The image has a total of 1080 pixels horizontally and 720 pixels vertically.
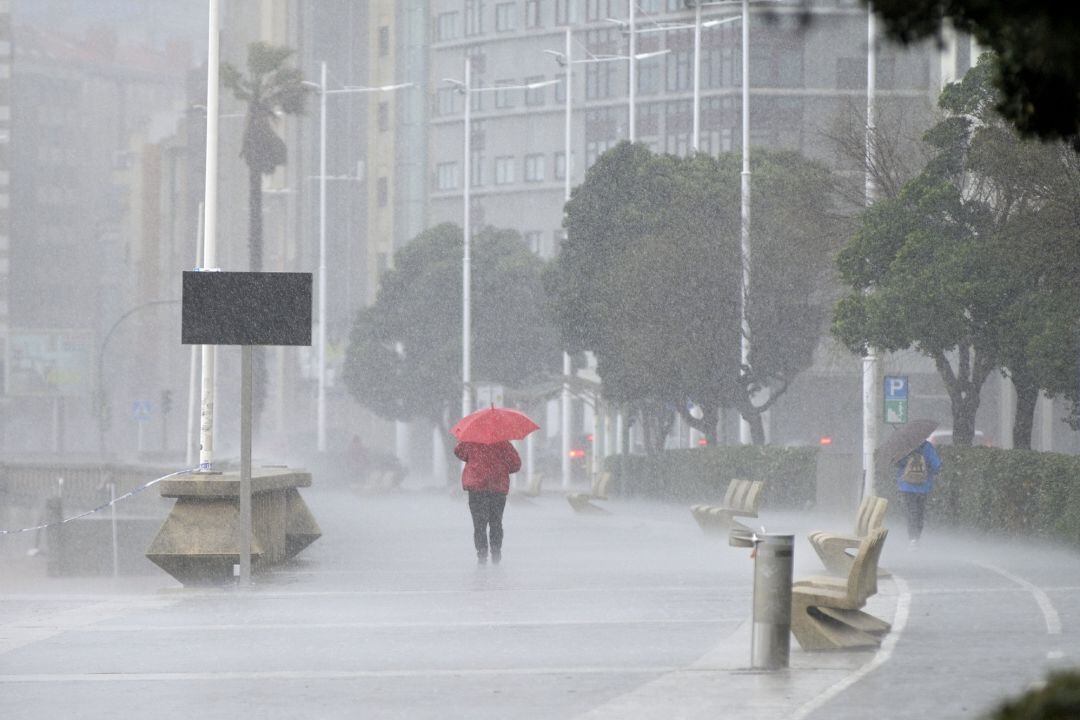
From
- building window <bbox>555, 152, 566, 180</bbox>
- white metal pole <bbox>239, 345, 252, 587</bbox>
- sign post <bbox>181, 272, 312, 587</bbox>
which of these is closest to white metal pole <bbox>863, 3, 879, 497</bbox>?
white metal pole <bbox>239, 345, 252, 587</bbox>

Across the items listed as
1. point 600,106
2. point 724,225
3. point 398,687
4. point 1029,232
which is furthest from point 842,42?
point 398,687

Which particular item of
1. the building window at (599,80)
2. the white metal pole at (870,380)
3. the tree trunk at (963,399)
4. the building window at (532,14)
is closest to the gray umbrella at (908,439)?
the tree trunk at (963,399)

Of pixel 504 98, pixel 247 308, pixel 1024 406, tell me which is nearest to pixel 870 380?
pixel 1024 406

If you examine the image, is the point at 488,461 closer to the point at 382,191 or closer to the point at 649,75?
the point at 649,75

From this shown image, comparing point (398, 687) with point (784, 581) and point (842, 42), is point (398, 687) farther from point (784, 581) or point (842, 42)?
point (842, 42)

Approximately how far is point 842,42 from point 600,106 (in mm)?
14800

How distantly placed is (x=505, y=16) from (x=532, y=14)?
1824 millimetres

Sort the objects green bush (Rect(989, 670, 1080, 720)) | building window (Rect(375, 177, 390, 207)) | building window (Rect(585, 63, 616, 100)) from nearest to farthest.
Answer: green bush (Rect(989, 670, 1080, 720))
building window (Rect(585, 63, 616, 100))
building window (Rect(375, 177, 390, 207))

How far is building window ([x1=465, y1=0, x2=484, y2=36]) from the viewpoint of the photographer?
389 feet

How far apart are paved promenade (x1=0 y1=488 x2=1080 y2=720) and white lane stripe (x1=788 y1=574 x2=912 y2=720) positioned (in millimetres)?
29

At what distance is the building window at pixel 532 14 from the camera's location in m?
117

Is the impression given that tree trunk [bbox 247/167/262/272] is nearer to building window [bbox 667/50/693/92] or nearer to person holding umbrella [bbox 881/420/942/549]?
building window [bbox 667/50/693/92]

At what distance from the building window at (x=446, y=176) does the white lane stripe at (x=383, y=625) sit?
10461 centimetres

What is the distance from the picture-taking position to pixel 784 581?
1180 centimetres
